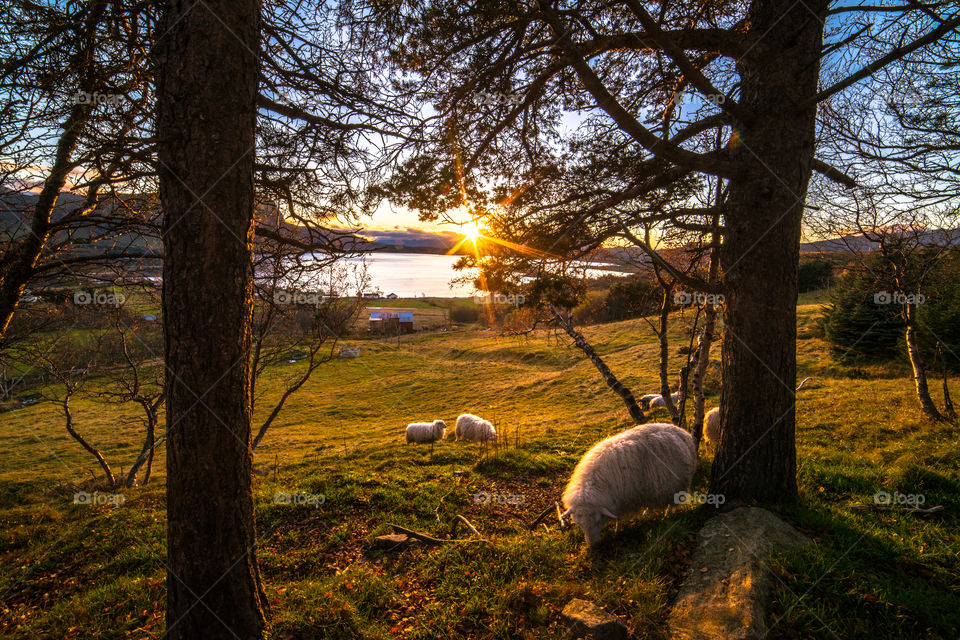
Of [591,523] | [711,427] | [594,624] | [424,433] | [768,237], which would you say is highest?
[768,237]

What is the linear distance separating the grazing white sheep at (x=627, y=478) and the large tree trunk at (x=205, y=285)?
3.59 m

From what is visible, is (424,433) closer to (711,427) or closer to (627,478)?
(711,427)

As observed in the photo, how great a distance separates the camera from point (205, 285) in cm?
271

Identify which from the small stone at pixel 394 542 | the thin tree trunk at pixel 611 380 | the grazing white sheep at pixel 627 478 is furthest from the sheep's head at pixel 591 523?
the thin tree trunk at pixel 611 380

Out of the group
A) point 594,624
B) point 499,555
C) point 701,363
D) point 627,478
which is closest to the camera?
point 594,624

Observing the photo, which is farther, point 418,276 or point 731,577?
point 418,276

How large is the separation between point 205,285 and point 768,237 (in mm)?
5349

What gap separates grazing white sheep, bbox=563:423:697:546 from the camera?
4527 millimetres

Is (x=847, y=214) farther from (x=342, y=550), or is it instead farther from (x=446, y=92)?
(x=342, y=550)

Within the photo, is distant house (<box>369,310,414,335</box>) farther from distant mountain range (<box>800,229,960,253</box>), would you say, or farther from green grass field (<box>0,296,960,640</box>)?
distant mountain range (<box>800,229,960,253</box>)

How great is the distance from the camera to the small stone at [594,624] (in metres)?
2.81

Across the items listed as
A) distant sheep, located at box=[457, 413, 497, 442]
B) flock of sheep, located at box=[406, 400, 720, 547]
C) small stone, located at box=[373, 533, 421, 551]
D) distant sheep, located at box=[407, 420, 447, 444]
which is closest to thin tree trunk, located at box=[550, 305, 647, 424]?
flock of sheep, located at box=[406, 400, 720, 547]

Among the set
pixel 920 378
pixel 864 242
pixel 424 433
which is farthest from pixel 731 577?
pixel 424 433

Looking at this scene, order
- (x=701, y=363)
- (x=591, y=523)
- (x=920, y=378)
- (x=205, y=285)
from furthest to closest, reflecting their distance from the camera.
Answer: (x=920, y=378) → (x=701, y=363) → (x=591, y=523) → (x=205, y=285)
